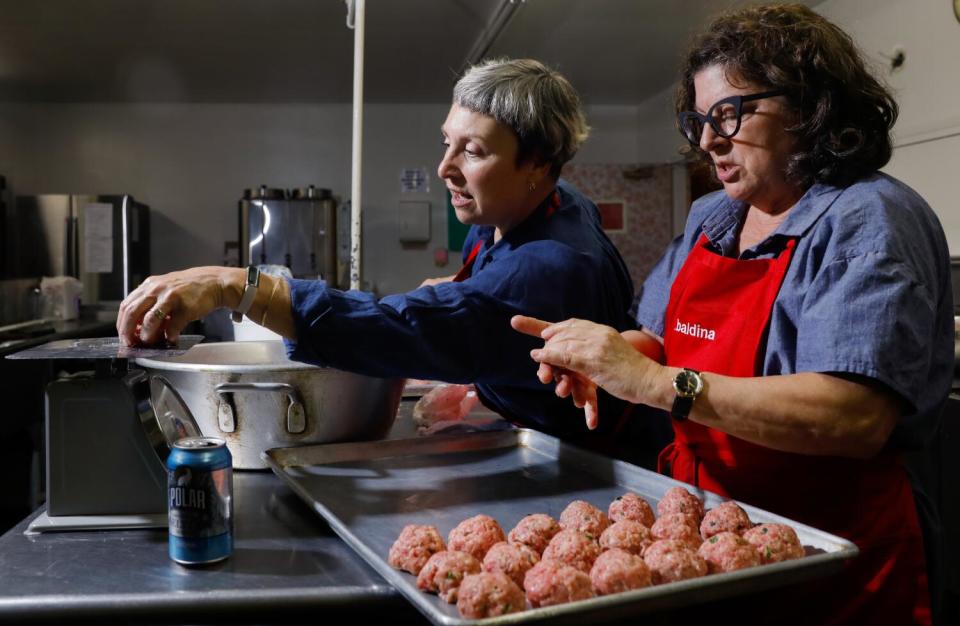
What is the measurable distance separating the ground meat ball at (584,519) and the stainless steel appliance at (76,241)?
19.4 ft

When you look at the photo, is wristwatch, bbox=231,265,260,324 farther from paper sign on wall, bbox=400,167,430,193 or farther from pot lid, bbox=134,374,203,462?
paper sign on wall, bbox=400,167,430,193

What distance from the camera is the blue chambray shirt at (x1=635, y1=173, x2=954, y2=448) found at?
1.16 meters

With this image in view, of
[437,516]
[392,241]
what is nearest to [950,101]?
[437,516]

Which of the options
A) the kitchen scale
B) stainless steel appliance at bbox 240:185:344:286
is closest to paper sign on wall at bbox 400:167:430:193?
stainless steel appliance at bbox 240:185:344:286

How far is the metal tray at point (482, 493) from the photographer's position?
0.91 metres

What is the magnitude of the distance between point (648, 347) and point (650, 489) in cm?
36

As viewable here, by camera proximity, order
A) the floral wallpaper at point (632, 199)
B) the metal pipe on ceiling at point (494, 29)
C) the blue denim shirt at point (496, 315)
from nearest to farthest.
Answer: the blue denim shirt at point (496, 315) < the metal pipe on ceiling at point (494, 29) < the floral wallpaper at point (632, 199)

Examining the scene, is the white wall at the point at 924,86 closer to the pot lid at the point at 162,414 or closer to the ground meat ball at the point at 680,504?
the ground meat ball at the point at 680,504

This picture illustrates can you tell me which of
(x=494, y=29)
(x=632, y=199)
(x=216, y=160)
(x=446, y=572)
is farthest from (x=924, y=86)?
(x=216, y=160)

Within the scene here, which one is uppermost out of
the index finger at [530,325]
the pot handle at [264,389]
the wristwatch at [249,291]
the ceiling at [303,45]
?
the ceiling at [303,45]

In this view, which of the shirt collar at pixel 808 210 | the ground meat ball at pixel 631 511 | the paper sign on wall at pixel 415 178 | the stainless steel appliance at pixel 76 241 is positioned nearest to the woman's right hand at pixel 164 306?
the ground meat ball at pixel 631 511

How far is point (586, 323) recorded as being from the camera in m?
1.35

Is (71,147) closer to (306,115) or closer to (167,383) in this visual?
(306,115)

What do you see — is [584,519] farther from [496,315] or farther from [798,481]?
[496,315]
